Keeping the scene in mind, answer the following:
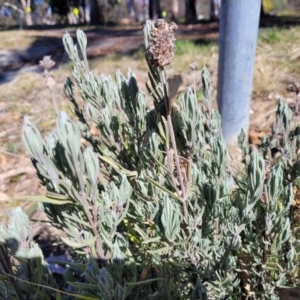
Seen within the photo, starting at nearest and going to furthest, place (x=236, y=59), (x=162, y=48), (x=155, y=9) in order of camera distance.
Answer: (x=162, y=48) → (x=236, y=59) → (x=155, y=9)

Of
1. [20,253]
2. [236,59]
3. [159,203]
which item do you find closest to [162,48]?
[159,203]

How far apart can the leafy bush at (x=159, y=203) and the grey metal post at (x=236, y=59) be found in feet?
2.21

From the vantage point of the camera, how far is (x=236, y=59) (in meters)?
1.50

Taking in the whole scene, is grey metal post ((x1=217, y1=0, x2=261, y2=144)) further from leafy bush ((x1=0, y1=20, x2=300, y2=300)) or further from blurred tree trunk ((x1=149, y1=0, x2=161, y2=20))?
blurred tree trunk ((x1=149, y1=0, x2=161, y2=20))

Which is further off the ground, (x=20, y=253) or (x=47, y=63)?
(x=47, y=63)

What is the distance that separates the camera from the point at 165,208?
487 millimetres

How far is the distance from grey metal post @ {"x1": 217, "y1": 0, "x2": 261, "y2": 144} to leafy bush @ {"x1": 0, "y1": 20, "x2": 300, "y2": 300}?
673mm

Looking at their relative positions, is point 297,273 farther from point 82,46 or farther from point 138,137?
point 82,46

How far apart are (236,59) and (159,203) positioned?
1.10m

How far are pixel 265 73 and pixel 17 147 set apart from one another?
1606 millimetres

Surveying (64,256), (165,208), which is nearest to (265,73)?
(64,256)

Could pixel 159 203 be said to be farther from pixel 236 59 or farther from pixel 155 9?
pixel 155 9

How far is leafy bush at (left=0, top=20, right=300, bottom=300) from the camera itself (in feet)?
1.70

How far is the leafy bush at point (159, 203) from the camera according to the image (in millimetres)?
519
